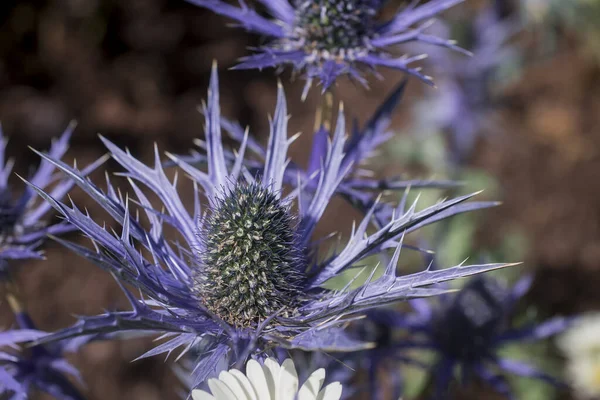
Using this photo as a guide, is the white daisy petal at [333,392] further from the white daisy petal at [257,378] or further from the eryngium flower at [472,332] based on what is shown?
the eryngium flower at [472,332]

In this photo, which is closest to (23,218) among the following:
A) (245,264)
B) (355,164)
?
(245,264)

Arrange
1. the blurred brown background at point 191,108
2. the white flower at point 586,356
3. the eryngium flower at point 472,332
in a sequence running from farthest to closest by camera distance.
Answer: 1. the blurred brown background at point 191,108
2. the white flower at point 586,356
3. the eryngium flower at point 472,332

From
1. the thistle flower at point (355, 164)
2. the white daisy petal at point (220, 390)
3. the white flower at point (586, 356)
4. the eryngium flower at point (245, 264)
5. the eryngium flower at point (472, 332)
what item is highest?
the white flower at point (586, 356)

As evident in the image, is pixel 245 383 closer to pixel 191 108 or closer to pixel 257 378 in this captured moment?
pixel 257 378

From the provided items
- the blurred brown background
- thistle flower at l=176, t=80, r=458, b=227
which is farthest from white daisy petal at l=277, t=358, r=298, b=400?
the blurred brown background

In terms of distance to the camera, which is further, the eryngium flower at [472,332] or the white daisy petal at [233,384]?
the eryngium flower at [472,332]

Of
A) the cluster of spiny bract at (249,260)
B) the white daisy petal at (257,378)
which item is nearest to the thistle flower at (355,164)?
the cluster of spiny bract at (249,260)
